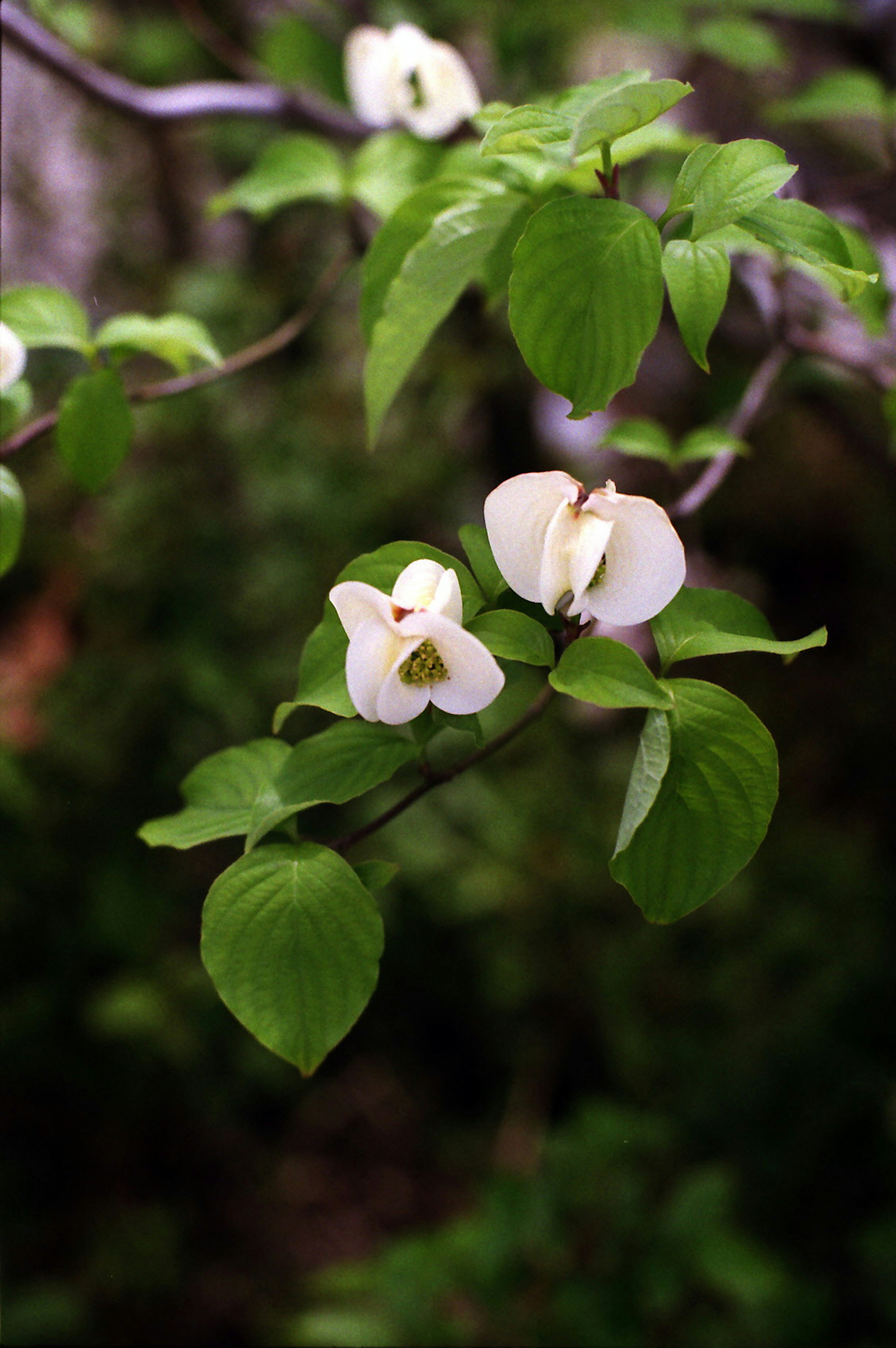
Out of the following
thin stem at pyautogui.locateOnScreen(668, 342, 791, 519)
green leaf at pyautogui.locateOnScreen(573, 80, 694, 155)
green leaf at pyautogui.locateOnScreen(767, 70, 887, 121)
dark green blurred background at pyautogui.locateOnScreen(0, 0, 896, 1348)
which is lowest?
dark green blurred background at pyautogui.locateOnScreen(0, 0, 896, 1348)

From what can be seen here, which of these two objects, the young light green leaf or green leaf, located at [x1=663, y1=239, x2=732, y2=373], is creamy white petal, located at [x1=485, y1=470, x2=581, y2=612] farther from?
the young light green leaf

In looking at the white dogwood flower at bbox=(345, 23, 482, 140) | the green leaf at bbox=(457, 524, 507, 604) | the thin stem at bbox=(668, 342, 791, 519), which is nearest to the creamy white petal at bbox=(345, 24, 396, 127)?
the white dogwood flower at bbox=(345, 23, 482, 140)

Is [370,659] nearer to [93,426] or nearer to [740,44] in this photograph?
[93,426]

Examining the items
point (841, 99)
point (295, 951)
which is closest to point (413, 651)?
point (295, 951)

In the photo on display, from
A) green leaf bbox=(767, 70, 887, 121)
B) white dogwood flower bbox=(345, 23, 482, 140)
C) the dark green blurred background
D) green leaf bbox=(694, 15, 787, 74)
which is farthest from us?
the dark green blurred background

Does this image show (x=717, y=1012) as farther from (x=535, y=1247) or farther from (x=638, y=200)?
(x=638, y=200)

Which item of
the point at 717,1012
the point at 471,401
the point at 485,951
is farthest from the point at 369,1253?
the point at 471,401

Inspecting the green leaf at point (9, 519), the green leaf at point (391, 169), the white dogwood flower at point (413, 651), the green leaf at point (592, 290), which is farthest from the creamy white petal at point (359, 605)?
the green leaf at point (391, 169)
